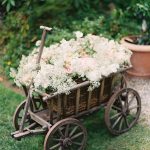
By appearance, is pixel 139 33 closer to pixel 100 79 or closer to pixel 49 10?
pixel 49 10

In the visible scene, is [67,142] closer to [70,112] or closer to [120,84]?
[70,112]

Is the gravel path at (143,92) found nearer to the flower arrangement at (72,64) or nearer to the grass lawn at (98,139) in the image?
the grass lawn at (98,139)

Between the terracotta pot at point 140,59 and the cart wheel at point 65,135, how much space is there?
7.36 feet

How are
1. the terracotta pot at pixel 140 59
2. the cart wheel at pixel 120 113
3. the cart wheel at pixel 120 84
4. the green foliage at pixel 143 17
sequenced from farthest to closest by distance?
the green foliage at pixel 143 17, the terracotta pot at pixel 140 59, the cart wheel at pixel 120 84, the cart wheel at pixel 120 113

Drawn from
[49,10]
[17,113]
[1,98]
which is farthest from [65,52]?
[49,10]

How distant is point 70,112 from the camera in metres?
4.77

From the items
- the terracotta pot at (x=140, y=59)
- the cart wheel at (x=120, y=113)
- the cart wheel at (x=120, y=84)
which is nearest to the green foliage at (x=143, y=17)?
the terracotta pot at (x=140, y=59)

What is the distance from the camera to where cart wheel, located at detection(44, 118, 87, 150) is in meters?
4.53

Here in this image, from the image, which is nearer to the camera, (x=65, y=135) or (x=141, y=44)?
(x=65, y=135)

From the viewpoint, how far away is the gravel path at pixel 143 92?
5688 mm

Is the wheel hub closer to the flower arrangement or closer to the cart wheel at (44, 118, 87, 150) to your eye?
the cart wheel at (44, 118, 87, 150)

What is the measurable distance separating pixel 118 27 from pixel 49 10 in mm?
1204

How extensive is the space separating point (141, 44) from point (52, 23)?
1.54 meters

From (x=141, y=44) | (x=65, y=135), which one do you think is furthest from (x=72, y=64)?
(x=141, y=44)
